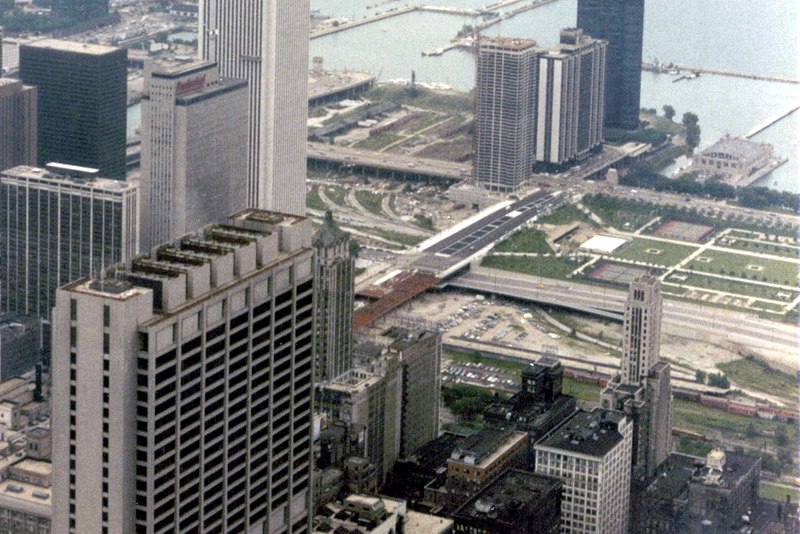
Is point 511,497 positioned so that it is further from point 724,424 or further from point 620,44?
point 620,44

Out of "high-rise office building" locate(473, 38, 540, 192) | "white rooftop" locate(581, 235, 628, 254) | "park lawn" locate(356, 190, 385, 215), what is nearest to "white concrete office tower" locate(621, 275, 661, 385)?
"white rooftop" locate(581, 235, 628, 254)

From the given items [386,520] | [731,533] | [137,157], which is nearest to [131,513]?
[386,520]

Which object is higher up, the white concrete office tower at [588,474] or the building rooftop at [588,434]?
the building rooftop at [588,434]

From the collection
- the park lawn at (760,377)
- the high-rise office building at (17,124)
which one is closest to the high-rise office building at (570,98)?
the high-rise office building at (17,124)

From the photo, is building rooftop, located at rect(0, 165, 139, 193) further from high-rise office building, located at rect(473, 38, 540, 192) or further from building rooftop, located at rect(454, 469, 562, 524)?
high-rise office building, located at rect(473, 38, 540, 192)

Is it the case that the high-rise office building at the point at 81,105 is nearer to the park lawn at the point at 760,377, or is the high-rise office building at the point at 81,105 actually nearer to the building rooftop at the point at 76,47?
the building rooftop at the point at 76,47

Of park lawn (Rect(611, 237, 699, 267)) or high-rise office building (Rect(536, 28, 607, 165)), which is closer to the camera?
park lawn (Rect(611, 237, 699, 267))
